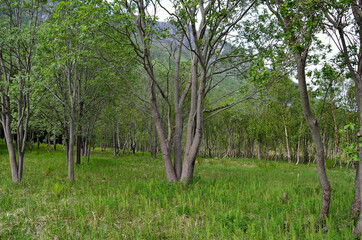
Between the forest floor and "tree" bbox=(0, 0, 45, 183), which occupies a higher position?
"tree" bbox=(0, 0, 45, 183)

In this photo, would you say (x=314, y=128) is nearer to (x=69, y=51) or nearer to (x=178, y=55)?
(x=178, y=55)

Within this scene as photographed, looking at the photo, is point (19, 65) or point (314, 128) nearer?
point (314, 128)

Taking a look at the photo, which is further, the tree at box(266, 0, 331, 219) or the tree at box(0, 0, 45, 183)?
the tree at box(0, 0, 45, 183)

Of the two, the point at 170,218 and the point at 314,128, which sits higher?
the point at 314,128

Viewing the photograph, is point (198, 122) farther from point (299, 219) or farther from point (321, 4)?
point (321, 4)

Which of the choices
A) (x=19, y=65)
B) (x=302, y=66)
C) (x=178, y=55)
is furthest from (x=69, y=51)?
(x=302, y=66)

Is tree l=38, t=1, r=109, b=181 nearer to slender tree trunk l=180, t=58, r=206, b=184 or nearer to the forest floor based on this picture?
the forest floor

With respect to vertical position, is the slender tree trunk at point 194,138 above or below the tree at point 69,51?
below

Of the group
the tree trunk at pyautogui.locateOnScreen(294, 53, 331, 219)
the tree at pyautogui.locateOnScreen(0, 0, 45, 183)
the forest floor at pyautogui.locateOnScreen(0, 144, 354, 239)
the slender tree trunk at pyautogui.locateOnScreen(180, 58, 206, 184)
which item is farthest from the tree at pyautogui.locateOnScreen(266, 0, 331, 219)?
the tree at pyautogui.locateOnScreen(0, 0, 45, 183)

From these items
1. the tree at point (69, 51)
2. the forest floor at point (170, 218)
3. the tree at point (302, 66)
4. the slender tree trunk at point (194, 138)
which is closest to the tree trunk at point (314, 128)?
the tree at point (302, 66)

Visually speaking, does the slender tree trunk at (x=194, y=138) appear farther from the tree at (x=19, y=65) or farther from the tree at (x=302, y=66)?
the tree at (x=19, y=65)

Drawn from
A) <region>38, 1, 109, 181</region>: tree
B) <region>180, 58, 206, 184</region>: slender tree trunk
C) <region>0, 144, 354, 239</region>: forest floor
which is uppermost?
<region>38, 1, 109, 181</region>: tree

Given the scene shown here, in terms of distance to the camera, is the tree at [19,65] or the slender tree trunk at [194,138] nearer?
the tree at [19,65]

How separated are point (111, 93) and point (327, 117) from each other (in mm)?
23328
